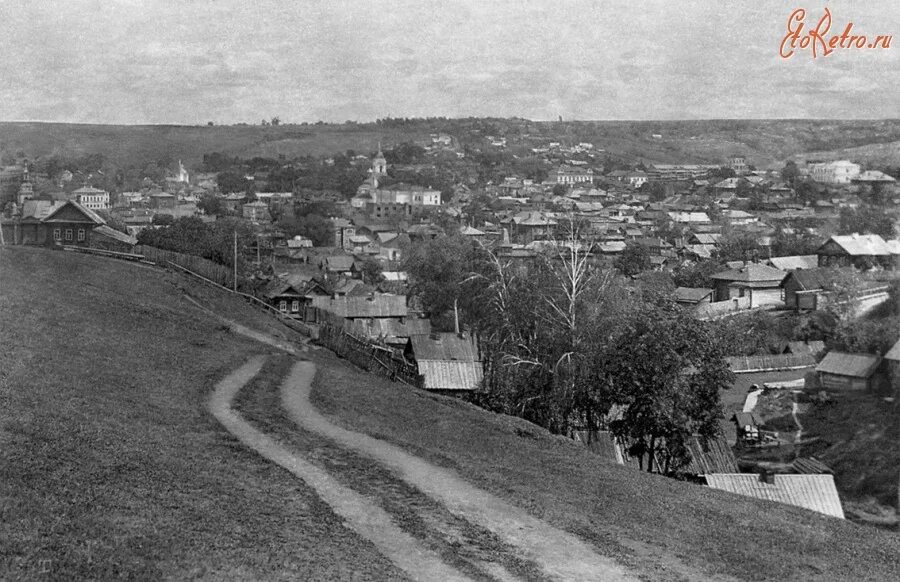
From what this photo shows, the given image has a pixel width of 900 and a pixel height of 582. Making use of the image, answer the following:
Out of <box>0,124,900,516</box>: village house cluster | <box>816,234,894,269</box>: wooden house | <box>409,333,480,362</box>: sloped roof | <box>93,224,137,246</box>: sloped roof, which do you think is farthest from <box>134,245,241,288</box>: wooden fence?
<box>816,234,894,269</box>: wooden house

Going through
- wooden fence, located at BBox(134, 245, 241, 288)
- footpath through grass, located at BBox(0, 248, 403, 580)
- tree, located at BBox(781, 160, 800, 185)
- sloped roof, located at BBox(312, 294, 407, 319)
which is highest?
tree, located at BBox(781, 160, 800, 185)

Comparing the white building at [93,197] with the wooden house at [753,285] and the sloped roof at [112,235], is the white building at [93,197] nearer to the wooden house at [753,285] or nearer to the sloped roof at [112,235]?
the sloped roof at [112,235]

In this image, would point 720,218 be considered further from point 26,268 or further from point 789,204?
point 26,268

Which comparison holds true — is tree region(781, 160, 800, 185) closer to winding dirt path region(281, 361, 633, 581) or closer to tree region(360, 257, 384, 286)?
tree region(360, 257, 384, 286)

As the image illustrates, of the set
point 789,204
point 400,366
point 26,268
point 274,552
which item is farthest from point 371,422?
point 789,204

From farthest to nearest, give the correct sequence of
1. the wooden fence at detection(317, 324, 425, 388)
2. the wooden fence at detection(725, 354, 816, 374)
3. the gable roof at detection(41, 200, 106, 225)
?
the gable roof at detection(41, 200, 106, 225)
the wooden fence at detection(725, 354, 816, 374)
the wooden fence at detection(317, 324, 425, 388)

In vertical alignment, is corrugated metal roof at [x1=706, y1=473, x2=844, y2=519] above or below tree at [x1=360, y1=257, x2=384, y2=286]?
above

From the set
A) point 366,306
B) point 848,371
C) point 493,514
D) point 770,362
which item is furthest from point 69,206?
point 493,514
